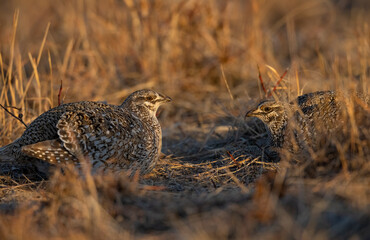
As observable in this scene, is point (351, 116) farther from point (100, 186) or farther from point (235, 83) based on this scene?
point (235, 83)

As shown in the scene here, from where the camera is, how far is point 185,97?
8594 millimetres

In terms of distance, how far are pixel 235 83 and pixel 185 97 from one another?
1.09m

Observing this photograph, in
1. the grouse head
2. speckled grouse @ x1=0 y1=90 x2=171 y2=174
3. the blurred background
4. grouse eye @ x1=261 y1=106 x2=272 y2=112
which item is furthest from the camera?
the blurred background

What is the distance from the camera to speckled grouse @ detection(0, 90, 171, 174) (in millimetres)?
4660

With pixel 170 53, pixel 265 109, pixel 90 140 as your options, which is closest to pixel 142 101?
pixel 90 140

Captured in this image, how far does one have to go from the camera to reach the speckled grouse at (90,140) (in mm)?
4660

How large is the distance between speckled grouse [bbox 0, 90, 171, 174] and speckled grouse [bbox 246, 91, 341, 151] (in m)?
1.39

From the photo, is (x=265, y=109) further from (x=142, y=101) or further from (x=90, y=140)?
(x=90, y=140)

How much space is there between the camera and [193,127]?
7277 mm

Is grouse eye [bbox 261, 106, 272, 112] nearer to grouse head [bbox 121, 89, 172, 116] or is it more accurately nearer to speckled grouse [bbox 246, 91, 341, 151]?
speckled grouse [bbox 246, 91, 341, 151]

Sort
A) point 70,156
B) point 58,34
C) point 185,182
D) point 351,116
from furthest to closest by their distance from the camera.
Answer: point 58,34 < point 185,182 < point 70,156 < point 351,116

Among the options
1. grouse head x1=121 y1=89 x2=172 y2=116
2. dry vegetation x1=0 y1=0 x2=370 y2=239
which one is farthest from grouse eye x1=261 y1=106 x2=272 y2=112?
grouse head x1=121 y1=89 x2=172 y2=116

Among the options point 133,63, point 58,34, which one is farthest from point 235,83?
point 58,34

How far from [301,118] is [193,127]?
2302mm
